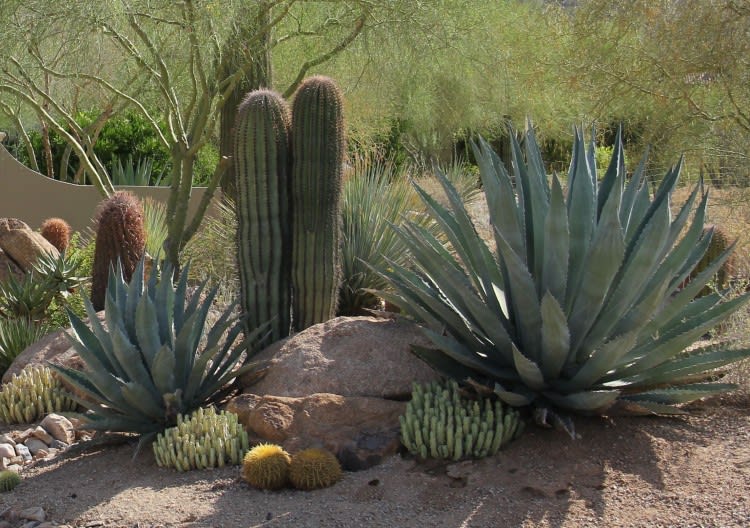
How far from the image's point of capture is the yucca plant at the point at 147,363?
571cm

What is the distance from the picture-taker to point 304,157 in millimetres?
6785

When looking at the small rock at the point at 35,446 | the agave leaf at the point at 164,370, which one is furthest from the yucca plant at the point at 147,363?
the small rock at the point at 35,446

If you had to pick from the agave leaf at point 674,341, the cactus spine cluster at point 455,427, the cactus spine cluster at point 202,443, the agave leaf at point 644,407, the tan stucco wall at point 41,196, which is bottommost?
the cactus spine cluster at point 202,443

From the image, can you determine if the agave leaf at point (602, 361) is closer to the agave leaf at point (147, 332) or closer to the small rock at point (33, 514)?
the agave leaf at point (147, 332)

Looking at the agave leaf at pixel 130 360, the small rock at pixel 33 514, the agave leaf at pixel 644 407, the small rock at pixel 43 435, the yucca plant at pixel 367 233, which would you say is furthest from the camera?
the yucca plant at pixel 367 233

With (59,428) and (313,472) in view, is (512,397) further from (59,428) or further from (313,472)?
(59,428)

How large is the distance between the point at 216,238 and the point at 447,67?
3706 millimetres

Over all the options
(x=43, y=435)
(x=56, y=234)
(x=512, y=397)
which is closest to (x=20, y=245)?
(x=56, y=234)

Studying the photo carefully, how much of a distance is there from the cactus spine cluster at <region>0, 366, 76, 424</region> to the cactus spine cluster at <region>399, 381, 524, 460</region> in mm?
3053

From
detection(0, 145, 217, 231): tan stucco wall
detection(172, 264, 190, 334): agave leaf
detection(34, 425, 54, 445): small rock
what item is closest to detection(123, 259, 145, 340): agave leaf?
detection(172, 264, 190, 334): agave leaf

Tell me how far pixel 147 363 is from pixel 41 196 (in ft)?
36.7

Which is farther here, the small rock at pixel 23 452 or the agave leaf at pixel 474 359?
the small rock at pixel 23 452

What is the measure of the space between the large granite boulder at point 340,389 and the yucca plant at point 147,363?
0.29 metres

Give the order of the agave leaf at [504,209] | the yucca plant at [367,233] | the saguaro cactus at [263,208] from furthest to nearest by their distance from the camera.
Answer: the yucca plant at [367,233] < the saguaro cactus at [263,208] < the agave leaf at [504,209]
